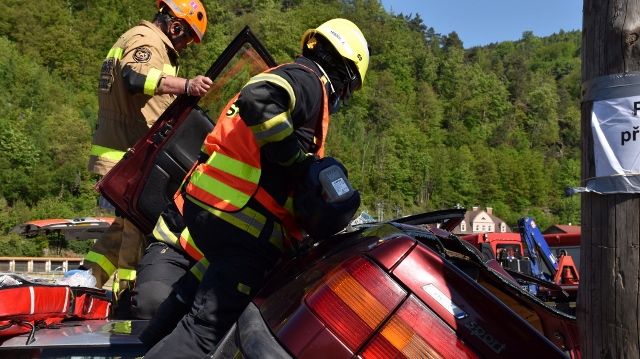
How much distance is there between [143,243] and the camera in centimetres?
488

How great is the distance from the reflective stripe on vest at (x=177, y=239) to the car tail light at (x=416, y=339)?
181cm

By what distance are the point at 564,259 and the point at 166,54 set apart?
9950mm

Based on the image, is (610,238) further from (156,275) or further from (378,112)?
(378,112)

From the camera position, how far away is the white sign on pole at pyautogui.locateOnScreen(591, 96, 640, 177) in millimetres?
1904

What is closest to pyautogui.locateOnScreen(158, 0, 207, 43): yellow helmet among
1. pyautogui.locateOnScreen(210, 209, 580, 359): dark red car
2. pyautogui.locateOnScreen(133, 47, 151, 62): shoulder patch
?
pyautogui.locateOnScreen(133, 47, 151, 62): shoulder patch

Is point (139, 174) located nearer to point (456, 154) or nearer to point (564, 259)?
point (564, 259)

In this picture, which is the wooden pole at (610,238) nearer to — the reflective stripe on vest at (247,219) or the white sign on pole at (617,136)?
the white sign on pole at (617,136)

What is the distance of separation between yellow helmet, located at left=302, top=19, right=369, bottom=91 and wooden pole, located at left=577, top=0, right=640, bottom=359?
1218 millimetres

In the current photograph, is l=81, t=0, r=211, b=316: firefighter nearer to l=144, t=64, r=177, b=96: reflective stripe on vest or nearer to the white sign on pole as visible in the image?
l=144, t=64, r=177, b=96: reflective stripe on vest

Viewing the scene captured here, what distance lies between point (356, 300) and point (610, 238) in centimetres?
71

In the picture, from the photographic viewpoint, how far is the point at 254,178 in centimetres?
280

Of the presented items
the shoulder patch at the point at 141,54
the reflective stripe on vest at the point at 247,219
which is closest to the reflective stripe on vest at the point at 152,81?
the shoulder patch at the point at 141,54

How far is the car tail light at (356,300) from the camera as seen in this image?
1.99 metres

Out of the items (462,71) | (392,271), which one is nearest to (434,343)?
(392,271)
